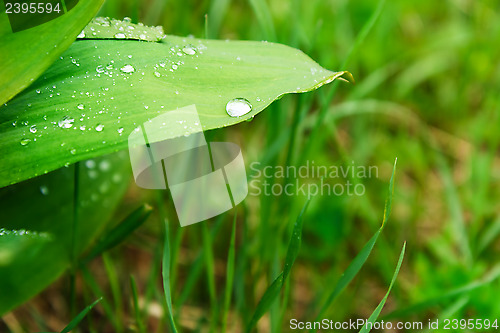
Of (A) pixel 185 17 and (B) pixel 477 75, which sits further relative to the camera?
(B) pixel 477 75

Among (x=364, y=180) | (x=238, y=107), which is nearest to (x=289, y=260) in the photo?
(x=238, y=107)

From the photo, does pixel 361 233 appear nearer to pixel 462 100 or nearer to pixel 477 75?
pixel 462 100

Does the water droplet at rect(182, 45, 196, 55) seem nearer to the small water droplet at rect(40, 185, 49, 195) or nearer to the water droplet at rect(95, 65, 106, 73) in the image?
the water droplet at rect(95, 65, 106, 73)

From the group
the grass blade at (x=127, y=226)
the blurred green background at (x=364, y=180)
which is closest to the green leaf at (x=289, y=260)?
the blurred green background at (x=364, y=180)

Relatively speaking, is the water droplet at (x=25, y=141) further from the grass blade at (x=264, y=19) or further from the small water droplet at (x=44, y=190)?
the grass blade at (x=264, y=19)

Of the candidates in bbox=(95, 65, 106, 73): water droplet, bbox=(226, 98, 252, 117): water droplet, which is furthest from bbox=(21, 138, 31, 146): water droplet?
bbox=(226, 98, 252, 117): water droplet

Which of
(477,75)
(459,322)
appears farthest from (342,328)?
(477,75)

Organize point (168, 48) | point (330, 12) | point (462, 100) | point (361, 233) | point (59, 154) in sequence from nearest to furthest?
point (59, 154), point (168, 48), point (361, 233), point (462, 100), point (330, 12)
